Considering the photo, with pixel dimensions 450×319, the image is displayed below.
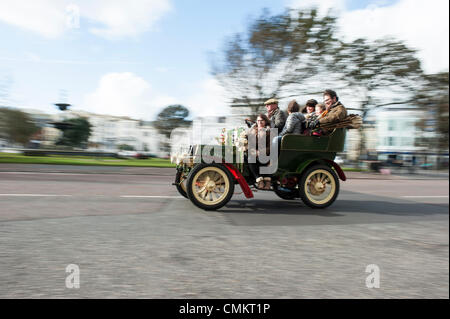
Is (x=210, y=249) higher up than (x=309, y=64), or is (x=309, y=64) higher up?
(x=309, y=64)

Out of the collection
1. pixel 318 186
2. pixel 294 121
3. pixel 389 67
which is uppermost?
pixel 389 67

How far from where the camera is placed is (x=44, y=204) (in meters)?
4.89

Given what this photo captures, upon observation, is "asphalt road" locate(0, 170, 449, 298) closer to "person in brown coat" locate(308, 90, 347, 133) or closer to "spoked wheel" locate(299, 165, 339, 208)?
"spoked wheel" locate(299, 165, 339, 208)

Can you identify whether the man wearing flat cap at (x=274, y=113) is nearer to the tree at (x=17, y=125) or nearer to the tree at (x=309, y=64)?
the tree at (x=309, y=64)

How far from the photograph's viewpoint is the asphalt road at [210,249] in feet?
7.11

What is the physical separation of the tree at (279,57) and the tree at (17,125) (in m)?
3.16

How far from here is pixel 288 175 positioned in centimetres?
548

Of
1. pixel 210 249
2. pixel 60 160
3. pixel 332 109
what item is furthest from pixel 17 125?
pixel 332 109

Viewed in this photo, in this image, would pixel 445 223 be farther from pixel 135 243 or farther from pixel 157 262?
pixel 135 243

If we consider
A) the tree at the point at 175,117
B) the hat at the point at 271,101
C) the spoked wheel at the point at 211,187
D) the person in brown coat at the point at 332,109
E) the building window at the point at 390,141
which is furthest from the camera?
the building window at the point at 390,141

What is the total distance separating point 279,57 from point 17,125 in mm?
6947

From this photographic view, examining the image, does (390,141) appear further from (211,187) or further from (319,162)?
(211,187)

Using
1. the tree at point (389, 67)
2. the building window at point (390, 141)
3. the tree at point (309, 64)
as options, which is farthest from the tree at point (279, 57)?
the building window at point (390, 141)

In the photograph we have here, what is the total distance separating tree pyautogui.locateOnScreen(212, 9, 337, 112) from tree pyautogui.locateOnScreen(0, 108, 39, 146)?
3.16m
